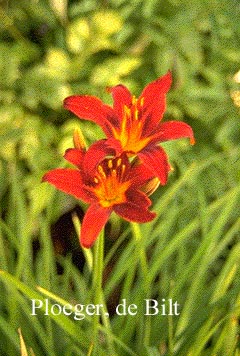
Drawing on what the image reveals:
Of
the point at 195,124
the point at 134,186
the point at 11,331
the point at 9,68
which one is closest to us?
the point at 134,186

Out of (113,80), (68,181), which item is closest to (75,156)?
(68,181)

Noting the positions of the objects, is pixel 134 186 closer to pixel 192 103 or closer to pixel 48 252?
pixel 48 252

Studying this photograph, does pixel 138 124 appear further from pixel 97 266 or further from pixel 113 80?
pixel 113 80

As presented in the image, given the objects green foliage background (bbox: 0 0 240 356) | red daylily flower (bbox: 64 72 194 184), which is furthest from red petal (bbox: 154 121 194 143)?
green foliage background (bbox: 0 0 240 356)

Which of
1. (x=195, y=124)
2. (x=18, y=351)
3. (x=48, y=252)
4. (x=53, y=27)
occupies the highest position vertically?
(x=53, y=27)

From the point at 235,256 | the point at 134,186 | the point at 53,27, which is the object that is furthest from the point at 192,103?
the point at 134,186

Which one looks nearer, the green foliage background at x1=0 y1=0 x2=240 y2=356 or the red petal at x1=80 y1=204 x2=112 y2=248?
the red petal at x1=80 y1=204 x2=112 y2=248

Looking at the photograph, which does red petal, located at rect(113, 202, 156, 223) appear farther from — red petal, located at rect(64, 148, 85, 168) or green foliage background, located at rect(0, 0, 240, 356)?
green foliage background, located at rect(0, 0, 240, 356)
